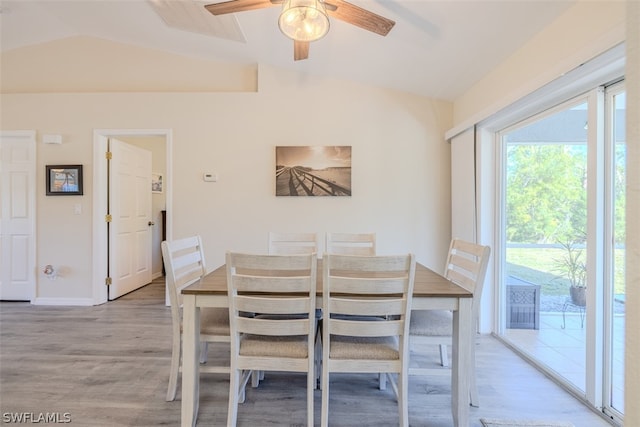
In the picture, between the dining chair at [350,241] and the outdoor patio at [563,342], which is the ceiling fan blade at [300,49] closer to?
the dining chair at [350,241]

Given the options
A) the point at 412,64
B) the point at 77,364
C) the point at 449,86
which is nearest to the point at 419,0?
the point at 412,64

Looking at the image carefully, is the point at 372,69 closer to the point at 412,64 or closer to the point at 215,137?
the point at 412,64

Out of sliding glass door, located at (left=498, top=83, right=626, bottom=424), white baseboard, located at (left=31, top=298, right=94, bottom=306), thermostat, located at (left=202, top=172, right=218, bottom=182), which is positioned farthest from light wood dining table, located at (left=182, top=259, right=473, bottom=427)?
white baseboard, located at (left=31, top=298, right=94, bottom=306)

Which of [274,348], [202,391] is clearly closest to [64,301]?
[202,391]

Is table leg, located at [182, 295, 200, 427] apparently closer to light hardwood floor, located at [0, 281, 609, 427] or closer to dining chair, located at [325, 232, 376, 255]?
light hardwood floor, located at [0, 281, 609, 427]

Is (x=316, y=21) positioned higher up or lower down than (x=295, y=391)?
higher up

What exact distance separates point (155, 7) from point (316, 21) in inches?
76.0

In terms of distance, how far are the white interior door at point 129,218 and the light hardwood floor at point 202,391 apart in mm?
1166

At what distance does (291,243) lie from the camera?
2.53 metres

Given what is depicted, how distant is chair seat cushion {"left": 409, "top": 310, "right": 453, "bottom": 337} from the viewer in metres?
1.67

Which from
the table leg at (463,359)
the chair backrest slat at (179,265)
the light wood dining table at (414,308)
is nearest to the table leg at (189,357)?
the light wood dining table at (414,308)

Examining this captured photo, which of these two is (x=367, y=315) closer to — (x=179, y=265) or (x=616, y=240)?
(x=179, y=265)

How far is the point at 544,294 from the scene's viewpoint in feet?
7.59

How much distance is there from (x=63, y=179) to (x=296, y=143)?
2.71 m
